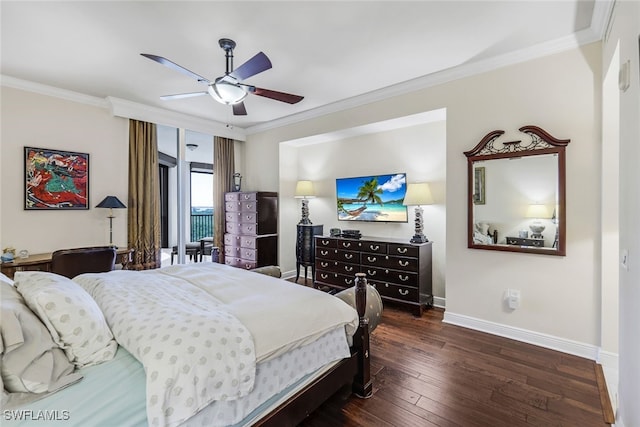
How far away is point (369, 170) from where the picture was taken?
15.1 feet

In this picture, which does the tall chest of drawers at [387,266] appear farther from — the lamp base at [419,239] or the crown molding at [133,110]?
the crown molding at [133,110]

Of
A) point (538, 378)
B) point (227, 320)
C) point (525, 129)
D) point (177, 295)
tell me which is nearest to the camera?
point (227, 320)

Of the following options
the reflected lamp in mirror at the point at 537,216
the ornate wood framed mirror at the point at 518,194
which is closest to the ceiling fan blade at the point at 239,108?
the ornate wood framed mirror at the point at 518,194

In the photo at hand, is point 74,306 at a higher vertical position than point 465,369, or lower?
higher

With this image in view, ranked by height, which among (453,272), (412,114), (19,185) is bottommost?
(453,272)

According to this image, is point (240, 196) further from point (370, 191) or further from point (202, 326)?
point (202, 326)

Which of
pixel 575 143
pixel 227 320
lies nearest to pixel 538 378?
pixel 575 143

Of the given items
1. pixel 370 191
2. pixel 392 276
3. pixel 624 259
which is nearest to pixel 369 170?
pixel 370 191

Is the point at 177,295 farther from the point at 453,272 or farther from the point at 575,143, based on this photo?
the point at 575,143

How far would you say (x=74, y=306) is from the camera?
4.42 ft

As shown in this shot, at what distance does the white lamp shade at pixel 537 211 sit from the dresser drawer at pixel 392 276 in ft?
4.42

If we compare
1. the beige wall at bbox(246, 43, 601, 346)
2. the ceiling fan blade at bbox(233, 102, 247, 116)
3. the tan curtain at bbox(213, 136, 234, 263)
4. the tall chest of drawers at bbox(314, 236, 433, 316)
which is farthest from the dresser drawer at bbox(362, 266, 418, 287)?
the tan curtain at bbox(213, 136, 234, 263)

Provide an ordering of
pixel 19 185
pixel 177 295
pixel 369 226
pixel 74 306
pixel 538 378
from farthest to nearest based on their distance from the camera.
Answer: pixel 369 226 → pixel 19 185 → pixel 538 378 → pixel 177 295 → pixel 74 306

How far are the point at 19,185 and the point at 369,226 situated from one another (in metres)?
4.50
